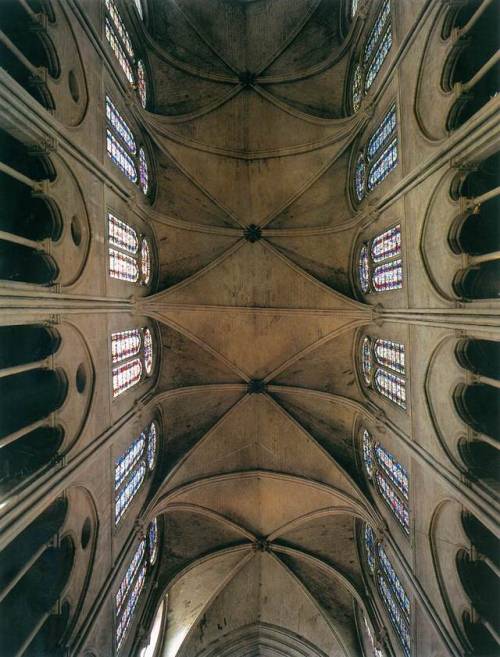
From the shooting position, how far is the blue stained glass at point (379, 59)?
40.8 feet

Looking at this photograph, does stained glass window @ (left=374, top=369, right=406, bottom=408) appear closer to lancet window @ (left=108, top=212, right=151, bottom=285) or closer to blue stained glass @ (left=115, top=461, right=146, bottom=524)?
blue stained glass @ (left=115, top=461, right=146, bottom=524)

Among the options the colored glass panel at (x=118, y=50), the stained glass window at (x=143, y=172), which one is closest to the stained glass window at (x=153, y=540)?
the stained glass window at (x=143, y=172)

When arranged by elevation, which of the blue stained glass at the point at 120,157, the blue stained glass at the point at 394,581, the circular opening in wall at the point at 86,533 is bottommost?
the blue stained glass at the point at 394,581

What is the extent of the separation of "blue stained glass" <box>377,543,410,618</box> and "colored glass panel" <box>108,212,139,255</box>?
46.2 ft

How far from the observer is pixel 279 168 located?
18.2 meters

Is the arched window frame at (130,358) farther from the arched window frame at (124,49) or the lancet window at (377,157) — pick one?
the lancet window at (377,157)

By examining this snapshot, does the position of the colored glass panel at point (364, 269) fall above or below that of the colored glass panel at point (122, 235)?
below

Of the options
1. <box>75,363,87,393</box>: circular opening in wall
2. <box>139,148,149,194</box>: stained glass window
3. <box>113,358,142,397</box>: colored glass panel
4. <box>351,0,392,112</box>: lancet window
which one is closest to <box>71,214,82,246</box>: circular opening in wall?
<box>75,363,87,393</box>: circular opening in wall

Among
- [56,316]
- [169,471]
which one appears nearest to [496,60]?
[56,316]

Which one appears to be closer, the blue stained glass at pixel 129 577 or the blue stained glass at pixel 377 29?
the blue stained glass at pixel 377 29

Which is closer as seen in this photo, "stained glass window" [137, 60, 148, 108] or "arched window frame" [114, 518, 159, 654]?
"arched window frame" [114, 518, 159, 654]

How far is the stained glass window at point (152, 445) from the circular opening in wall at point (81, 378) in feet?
20.1

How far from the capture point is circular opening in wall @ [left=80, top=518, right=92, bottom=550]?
10977mm

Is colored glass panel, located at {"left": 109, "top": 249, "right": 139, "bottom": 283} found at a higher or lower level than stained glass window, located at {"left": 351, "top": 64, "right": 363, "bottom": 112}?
lower
